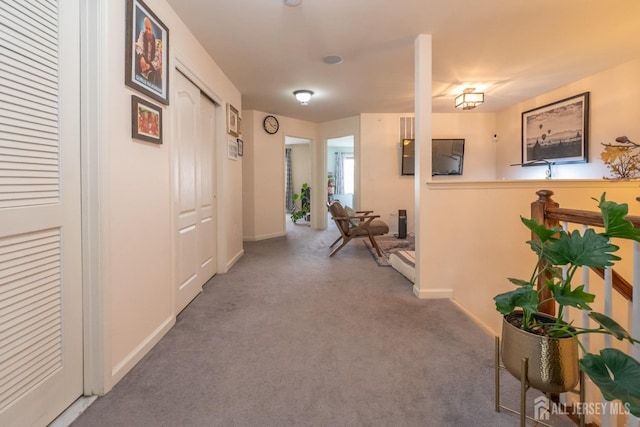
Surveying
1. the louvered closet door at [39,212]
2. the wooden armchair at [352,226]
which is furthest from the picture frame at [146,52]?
the wooden armchair at [352,226]

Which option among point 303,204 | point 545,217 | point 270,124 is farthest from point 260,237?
point 545,217

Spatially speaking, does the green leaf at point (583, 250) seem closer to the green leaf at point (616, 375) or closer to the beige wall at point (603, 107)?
the green leaf at point (616, 375)

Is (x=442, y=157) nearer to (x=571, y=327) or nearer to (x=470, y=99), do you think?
(x=470, y=99)

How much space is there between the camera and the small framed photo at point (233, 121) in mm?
3794

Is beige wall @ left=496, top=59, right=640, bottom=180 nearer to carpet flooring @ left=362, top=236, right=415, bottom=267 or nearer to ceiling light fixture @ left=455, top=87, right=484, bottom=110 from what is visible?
ceiling light fixture @ left=455, top=87, right=484, bottom=110

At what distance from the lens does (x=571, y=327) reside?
3.71 feet

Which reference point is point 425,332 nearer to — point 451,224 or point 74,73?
point 451,224

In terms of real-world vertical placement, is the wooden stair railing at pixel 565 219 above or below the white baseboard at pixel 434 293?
above

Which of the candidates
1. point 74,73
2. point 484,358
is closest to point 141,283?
point 74,73

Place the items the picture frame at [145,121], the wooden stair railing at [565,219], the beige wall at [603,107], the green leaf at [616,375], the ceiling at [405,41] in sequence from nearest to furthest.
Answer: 1. the green leaf at [616,375]
2. the wooden stair railing at [565,219]
3. the picture frame at [145,121]
4. the ceiling at [405,41]
5. the beige wall at [603,107]

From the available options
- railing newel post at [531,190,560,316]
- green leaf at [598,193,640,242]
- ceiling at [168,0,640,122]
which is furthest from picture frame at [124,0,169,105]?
railing newel post at [531,190,560,316]

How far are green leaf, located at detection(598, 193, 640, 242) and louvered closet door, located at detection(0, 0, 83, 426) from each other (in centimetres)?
202

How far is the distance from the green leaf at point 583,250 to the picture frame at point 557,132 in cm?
416

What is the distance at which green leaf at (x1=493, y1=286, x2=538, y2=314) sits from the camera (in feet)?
3.64
